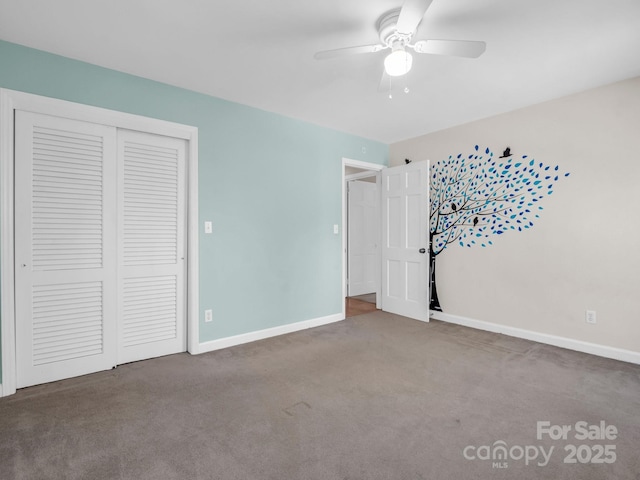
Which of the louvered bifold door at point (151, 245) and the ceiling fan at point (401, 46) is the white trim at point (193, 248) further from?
the ceiling fan at point (401, 46)

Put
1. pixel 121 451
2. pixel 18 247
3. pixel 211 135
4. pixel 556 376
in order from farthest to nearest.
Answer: pixel 211 135 < pixel 556 376 < pixel 18 247 < pixel 121 451

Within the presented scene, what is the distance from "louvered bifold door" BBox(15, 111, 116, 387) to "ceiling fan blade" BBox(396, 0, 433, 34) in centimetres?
245

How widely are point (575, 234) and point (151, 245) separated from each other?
13.6ft

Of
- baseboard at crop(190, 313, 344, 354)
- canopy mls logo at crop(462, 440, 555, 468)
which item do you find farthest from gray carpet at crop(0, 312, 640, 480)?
baseboard at crop(190, 313, 344, 354)

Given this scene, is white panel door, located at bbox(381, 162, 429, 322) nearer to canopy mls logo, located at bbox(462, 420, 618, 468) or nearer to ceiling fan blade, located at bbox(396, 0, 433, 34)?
canopy mls logo, located at bbox(462, 420, 618, 468)

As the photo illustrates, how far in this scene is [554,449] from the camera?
1.79 meters

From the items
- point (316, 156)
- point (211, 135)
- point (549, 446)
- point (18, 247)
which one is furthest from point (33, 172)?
point (549, 446)

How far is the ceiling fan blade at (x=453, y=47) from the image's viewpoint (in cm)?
191

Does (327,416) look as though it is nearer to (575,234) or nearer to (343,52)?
(343,52)

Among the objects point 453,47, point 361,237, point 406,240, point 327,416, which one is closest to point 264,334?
point 327,416

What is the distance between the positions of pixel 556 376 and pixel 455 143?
9.34 feet

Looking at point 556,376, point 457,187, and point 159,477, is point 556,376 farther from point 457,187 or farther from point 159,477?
point 159,477

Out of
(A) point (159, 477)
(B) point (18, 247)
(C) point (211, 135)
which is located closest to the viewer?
(A) point (159, 477)

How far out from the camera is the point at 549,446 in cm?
181
